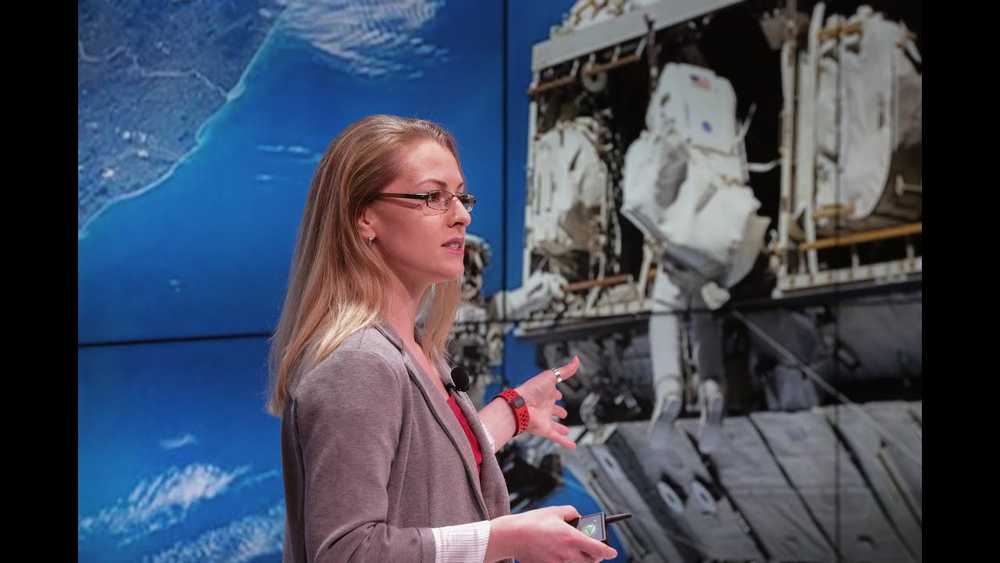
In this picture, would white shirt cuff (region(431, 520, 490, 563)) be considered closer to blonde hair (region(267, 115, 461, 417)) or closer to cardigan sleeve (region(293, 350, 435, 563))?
cardigan sleeve (region(293, 350, 435, 563))

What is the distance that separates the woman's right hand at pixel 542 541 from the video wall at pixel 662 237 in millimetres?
1828

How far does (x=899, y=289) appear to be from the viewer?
11.7 ft

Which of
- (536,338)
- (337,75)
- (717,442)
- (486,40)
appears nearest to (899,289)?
(717,442)

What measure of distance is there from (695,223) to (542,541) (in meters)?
2.73

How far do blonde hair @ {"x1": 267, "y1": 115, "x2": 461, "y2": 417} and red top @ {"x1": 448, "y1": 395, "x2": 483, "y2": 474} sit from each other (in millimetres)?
200

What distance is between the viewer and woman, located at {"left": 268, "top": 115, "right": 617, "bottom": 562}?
1257 mm

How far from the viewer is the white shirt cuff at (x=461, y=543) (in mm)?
1279

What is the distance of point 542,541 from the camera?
1.29 m

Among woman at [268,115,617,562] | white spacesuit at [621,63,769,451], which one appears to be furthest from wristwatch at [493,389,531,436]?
white spacesuit at [621,63,769,451]

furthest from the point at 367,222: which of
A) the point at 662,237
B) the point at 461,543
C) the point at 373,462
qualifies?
the point at 662,237

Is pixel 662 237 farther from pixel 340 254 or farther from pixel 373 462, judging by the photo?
Answer: pixel 373 462
